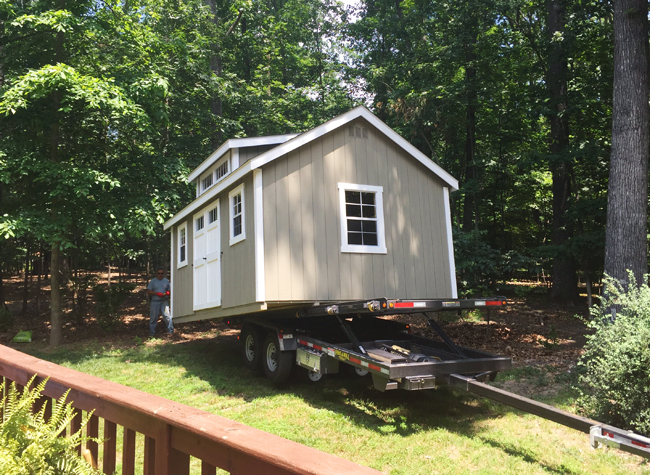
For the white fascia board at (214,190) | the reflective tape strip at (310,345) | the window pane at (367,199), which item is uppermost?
the white fascia board at (214,190)

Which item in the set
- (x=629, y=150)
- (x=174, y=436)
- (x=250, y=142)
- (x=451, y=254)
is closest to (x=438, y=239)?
(x=451, y=254)

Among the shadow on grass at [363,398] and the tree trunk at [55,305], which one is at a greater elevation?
the tree trunk at [55,305]

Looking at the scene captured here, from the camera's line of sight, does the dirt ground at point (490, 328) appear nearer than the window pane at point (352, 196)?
No

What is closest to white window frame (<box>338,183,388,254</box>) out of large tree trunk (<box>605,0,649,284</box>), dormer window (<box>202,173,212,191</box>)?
large tree trunk (<box>605,0,649,284</box>)

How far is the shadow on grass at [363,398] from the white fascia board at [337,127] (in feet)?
12.7

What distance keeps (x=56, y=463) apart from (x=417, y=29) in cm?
1999

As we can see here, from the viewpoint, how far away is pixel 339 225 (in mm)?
9031

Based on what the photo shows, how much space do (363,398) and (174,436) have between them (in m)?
6.19

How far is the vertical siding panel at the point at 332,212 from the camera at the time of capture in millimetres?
8750

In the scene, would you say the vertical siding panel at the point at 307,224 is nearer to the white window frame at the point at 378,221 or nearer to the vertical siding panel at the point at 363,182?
the white window frame at the point at 378,221

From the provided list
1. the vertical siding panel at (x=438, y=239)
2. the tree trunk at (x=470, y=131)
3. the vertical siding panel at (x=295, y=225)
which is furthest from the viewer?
the tree trunk at (x=470, y=131)

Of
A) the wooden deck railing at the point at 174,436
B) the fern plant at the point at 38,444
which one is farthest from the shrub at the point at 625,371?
the fern plant at the point at 38,444

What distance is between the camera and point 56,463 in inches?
81.2

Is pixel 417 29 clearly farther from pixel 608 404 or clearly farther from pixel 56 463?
pixel 56 463
